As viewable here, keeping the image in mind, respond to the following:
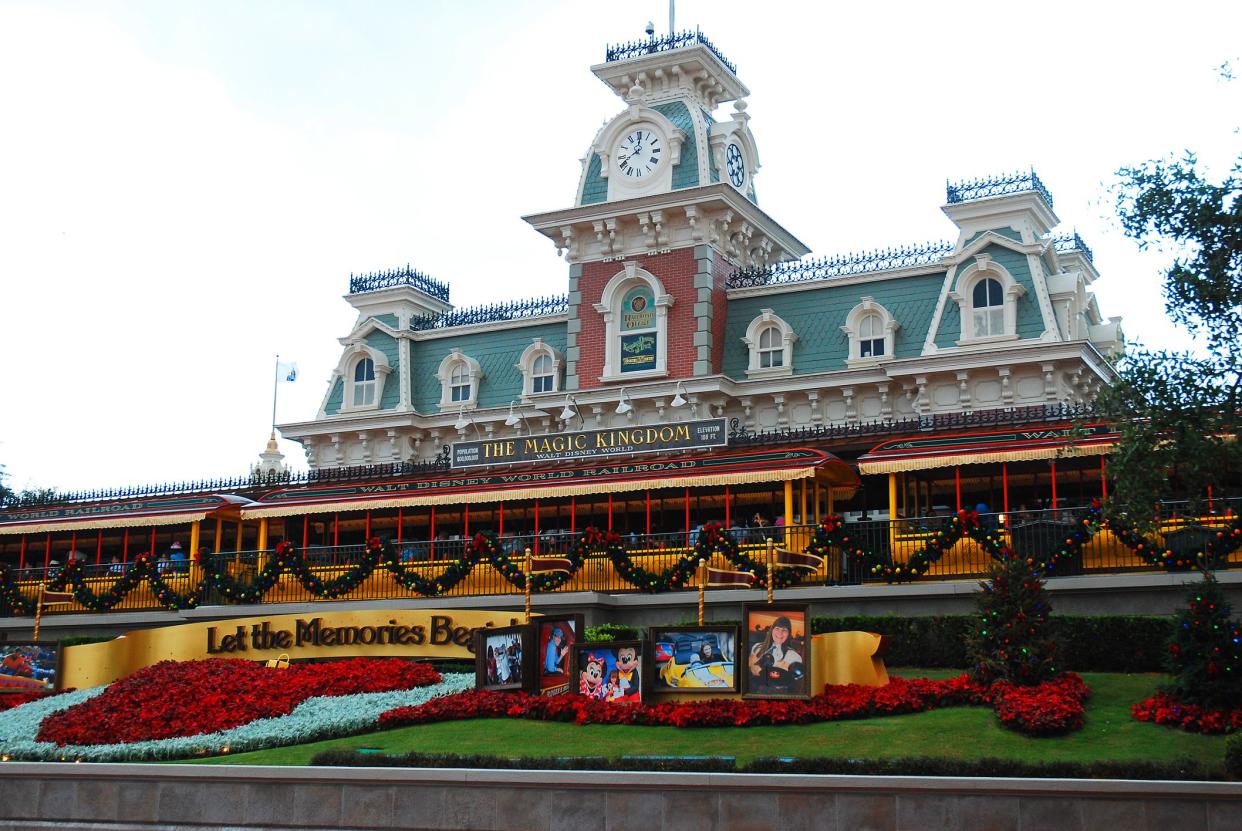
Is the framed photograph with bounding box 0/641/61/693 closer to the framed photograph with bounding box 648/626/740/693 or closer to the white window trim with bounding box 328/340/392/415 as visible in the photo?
the framed photograph with bounding box 648/626/740/693

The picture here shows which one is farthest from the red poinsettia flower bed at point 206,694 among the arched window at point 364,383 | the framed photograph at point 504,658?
the arched window at point 364,383

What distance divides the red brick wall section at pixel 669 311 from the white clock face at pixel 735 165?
313 cm

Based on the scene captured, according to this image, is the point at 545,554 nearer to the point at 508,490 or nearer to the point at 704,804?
the point at 508,490

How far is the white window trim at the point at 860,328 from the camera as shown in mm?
41281

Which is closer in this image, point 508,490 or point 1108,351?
point 508,490

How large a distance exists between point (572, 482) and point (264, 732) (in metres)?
11.5

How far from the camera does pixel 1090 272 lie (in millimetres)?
45188

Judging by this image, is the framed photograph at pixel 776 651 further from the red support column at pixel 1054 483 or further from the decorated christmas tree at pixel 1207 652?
the red support column at pixel 1054 483

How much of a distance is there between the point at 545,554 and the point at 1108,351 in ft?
58.4

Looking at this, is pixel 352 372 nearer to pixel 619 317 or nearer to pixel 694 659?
pixel 619 317

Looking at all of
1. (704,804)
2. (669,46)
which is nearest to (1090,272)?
(669,46)

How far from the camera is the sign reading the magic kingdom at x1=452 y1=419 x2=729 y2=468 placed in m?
35.7

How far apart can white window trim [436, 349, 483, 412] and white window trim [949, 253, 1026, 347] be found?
52.2ft

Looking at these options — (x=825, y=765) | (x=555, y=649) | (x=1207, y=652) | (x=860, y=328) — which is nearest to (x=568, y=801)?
(x=825, y=765)
